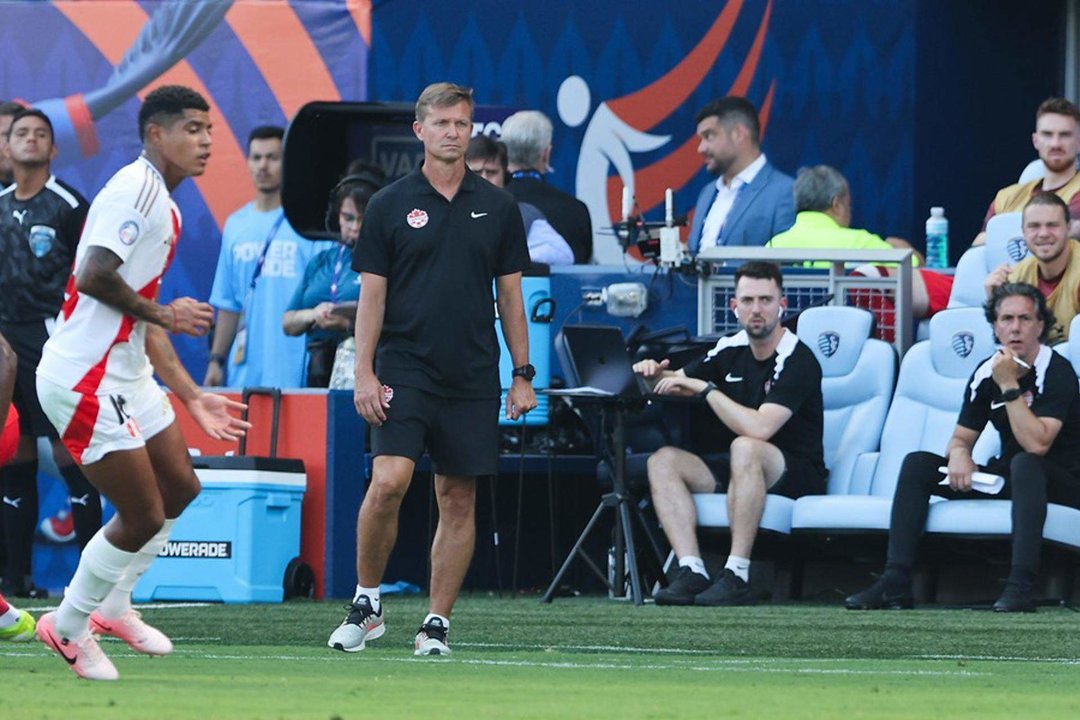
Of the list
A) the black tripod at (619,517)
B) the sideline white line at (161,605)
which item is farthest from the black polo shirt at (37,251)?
the black tripod at (619,517)

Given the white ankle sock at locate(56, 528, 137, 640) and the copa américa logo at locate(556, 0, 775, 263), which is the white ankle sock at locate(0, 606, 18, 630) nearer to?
the white ankle sock at locate(56, 528, 137, 640)

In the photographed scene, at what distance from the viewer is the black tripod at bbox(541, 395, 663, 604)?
10609 mm

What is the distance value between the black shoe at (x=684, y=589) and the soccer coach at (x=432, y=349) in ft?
9.20

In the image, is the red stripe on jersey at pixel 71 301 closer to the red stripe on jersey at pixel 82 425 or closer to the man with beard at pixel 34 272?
the red stripe on jersey at pixel 82 425

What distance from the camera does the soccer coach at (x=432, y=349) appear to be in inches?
302

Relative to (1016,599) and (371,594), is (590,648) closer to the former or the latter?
(371,594)

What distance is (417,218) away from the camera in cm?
775

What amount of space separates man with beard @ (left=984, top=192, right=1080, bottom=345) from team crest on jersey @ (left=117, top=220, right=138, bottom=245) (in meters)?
4.79

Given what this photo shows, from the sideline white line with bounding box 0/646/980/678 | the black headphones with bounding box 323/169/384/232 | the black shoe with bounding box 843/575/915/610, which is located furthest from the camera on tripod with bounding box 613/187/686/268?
the sideline white line with bounding box 0/646/980/678

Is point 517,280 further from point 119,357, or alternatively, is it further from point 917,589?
point 917,589

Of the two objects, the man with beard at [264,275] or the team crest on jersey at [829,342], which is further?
the man with beard at [264,275]

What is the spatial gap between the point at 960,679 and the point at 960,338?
473 cm

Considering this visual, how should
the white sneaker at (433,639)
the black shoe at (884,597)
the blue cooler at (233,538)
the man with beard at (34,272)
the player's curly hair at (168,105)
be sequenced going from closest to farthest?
the player's curly hair at (168,105) → the white sneaker at (433,639) → the black shoe at (884,597) → the blue cooler at (233,538) → the man with beard at (34,272)

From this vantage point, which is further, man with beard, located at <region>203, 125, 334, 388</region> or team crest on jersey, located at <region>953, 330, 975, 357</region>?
man with beard, located at <region>203, 125, 334, 388</region>
